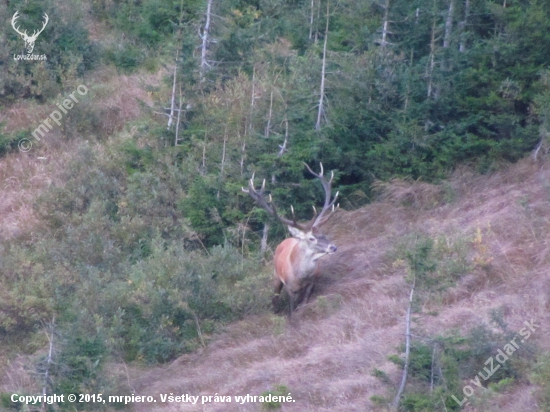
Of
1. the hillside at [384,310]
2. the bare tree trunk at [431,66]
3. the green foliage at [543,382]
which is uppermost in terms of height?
the bare tree trunk at [431,66]

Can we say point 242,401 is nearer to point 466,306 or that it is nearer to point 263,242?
point 466,306

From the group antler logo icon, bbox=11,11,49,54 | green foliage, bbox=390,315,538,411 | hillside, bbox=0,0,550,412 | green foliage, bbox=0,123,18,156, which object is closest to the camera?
green foliage, bbox=390,315,538,411

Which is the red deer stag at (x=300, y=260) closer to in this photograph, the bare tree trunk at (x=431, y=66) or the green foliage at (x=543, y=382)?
the bare tree trunk at (x=431, y=66)

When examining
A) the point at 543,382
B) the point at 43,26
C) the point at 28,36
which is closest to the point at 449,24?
the point at 543,382

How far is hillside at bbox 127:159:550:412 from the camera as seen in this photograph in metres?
8.69

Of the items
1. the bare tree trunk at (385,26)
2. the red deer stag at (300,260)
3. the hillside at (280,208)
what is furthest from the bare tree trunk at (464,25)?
the red deer stag at (300,260)

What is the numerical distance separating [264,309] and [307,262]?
3.02 feet

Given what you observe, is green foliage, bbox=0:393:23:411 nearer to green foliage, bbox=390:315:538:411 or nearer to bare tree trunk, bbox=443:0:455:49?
green foliage, bbox=390:315:538:411

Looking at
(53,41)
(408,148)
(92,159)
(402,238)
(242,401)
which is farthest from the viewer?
(53,41)

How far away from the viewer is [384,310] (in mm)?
10281

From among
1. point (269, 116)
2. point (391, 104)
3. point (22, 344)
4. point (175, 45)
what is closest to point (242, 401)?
point (22, 344)

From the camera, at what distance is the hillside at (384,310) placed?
869 centimetres

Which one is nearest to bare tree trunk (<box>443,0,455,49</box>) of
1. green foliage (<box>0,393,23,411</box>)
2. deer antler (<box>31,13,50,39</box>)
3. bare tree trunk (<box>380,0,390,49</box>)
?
bare tree trunk (<box>380,0,390,49</box>)

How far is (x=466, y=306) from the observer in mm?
9820
